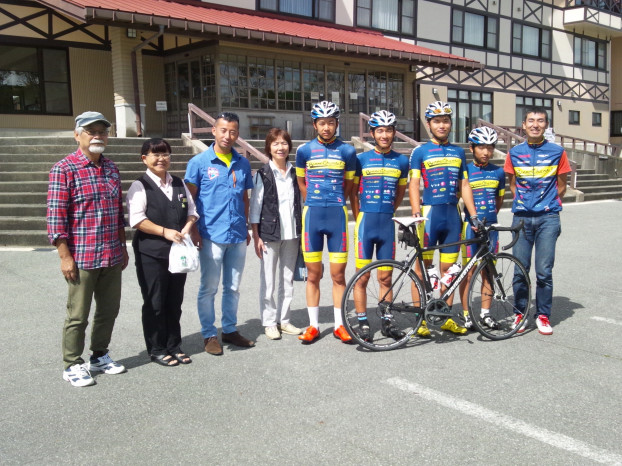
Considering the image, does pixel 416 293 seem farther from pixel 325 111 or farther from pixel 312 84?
pixel 312 84

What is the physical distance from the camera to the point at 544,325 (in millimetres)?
5297

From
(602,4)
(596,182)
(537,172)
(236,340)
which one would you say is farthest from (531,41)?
(236,340)

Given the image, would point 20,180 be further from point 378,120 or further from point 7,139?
point 378,120

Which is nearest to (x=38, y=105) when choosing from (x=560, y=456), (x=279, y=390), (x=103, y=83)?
(x=103, y=83)

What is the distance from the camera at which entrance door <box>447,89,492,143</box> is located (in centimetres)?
2506

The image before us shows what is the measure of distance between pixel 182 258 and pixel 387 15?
21220 mm

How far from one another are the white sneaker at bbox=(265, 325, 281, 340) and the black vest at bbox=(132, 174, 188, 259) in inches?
52.2

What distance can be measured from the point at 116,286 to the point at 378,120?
98.7 inches

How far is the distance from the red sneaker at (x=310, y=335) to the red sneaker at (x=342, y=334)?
16cm

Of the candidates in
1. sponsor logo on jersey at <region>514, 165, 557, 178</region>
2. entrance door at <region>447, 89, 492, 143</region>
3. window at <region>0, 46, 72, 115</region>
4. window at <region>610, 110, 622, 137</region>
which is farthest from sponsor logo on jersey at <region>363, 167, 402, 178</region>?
window at <region>610, 110, 622, 137</region>

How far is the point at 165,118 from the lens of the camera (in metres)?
18.3

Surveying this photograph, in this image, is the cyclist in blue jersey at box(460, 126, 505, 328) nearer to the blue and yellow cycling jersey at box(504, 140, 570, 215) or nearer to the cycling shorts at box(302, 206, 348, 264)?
the blue and yellow cycling jersey at box(504, 140, 570, 215)

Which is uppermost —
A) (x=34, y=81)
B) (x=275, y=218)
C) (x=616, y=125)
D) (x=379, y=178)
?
(x=34, y=81)

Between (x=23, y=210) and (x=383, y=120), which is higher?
(x=383, y=120)
